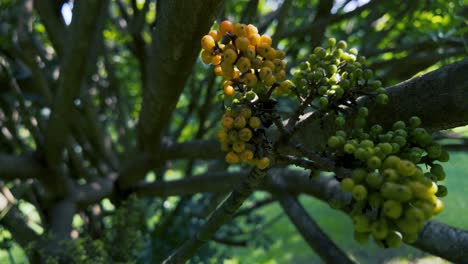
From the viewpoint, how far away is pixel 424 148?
36.5 inches

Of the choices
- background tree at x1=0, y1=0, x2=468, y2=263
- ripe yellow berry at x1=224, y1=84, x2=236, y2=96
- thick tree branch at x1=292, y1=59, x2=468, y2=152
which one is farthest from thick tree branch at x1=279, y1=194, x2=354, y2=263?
ripe yellow berry at x1=224, y1=84, x2=236, y2=96

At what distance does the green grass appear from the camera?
3902 millimetres

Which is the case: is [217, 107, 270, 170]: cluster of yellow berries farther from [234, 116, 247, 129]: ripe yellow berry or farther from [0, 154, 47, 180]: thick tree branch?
[0, 154, 47, 180]: thick tree branch

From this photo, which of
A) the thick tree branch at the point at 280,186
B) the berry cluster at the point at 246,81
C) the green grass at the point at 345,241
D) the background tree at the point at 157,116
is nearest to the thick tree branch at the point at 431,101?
the background tree at the point at 157,116

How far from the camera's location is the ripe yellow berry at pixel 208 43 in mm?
939

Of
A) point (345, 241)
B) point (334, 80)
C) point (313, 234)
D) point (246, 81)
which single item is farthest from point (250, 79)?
point (345, 241)

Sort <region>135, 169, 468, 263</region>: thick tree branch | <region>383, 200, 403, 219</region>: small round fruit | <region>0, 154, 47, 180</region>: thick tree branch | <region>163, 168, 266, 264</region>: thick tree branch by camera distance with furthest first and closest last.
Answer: <region>0, 154, 47, 180</region>: thick tree branch < <region>135, 169, 468, 263</region>: thick tree branch < <region>163, 168, 266, 264</region>: thick tree branch < <region>383, 200, 403, 219</region>: small round fruit

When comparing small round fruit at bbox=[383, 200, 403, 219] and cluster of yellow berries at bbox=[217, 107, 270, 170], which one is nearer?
small round fruit at bbox=[383, 200, 403, 219]

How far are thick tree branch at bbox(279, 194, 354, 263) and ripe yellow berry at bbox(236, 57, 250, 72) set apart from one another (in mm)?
1588

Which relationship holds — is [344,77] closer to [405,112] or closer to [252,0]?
[405,112]

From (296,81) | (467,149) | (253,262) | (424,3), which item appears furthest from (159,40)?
(253,262)

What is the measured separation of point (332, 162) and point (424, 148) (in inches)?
7.6

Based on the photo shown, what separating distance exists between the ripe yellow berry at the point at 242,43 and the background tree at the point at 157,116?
0.24 meters

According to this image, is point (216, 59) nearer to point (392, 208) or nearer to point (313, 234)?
point (392, 208)
